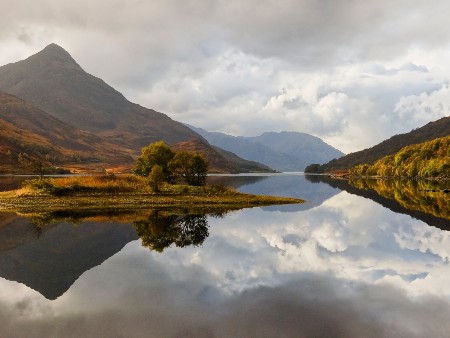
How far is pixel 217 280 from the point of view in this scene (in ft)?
96.2

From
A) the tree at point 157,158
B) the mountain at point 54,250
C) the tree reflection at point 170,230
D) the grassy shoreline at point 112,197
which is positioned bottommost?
the mountain at point 54,250

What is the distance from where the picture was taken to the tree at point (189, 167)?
110 meters

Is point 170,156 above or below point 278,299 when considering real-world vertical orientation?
above

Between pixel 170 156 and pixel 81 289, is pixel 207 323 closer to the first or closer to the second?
pixel 81 289

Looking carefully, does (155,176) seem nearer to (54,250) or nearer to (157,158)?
(157,158)

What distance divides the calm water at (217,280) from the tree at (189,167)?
179ft

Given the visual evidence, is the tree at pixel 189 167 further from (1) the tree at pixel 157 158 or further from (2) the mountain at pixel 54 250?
(2) the mountain at pixel 54 250

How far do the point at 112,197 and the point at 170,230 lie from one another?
1493 inches

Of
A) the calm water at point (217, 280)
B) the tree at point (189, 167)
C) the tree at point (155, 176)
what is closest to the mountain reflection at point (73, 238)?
the calm water at point (217, 280)

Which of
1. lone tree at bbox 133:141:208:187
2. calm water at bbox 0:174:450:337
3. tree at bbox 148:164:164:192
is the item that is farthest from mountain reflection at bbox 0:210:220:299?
lone tree at bbox 133:141:208:187

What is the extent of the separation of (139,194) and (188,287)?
63962 millimetres

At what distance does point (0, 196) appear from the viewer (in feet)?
271

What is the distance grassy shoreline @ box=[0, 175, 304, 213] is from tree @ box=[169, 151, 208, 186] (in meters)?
9.91

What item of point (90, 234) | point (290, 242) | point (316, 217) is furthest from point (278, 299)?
point (316, 217)
